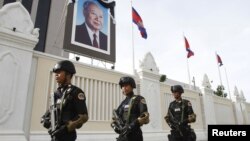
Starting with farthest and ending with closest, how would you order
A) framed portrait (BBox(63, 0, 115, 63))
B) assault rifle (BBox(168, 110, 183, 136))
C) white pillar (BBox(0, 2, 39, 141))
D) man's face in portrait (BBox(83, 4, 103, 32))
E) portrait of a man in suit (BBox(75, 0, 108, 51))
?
man's face in portrait (BBox(83, 4, 103, 32))
portrait of a man in suit (BBox(75, 0, 108, 51))
framed portrait (BBox(63, 0, 115, 63))
white pillar (BBox(0, 2, 39, 141))
assault rifle (BBox(168, 110, 183, 136))

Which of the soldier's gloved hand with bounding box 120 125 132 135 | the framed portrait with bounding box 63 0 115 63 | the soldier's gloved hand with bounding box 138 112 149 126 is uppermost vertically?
the framed portrait with bounding box 63 0 115 63

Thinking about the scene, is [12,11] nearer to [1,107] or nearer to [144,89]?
[1,107]

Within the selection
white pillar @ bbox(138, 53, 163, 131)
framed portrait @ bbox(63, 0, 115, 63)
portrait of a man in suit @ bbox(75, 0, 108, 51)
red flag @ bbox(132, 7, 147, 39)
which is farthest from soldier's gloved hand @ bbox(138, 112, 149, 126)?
red flag @ bbox(132, 7, 147, 39)

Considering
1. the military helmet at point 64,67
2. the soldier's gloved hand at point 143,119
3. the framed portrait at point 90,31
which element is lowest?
the soldier's gloved hand at point 143,119

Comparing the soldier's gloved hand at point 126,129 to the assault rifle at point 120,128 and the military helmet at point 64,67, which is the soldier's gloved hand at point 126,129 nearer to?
the assault rifle at point 120,128

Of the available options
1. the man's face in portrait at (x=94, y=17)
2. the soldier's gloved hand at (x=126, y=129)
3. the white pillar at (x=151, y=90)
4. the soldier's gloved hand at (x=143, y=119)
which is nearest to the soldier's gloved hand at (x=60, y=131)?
the soldier's gloved hand at (x=126, y=129)

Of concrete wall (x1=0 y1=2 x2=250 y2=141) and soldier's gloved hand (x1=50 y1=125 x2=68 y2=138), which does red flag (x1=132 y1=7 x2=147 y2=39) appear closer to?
concrete wall (x1=0 y1=2 x2=250 y2=141)

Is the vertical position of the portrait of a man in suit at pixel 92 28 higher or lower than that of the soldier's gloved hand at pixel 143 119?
higher

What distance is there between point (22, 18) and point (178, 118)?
12.7 ft

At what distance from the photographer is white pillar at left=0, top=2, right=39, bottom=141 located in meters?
3.84

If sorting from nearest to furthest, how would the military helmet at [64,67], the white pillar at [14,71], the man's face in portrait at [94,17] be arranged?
1. the military helmet at [64,67]
2. the white pillar at [14,71]
3. the man's face in portrait at [94,17]

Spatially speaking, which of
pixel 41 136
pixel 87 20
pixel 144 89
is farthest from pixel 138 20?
pixel 41 136

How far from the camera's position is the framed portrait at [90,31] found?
23.1ft

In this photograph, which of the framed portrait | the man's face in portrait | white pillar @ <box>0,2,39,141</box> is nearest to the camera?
white pillar @ <box>0,2,39,141</box>
